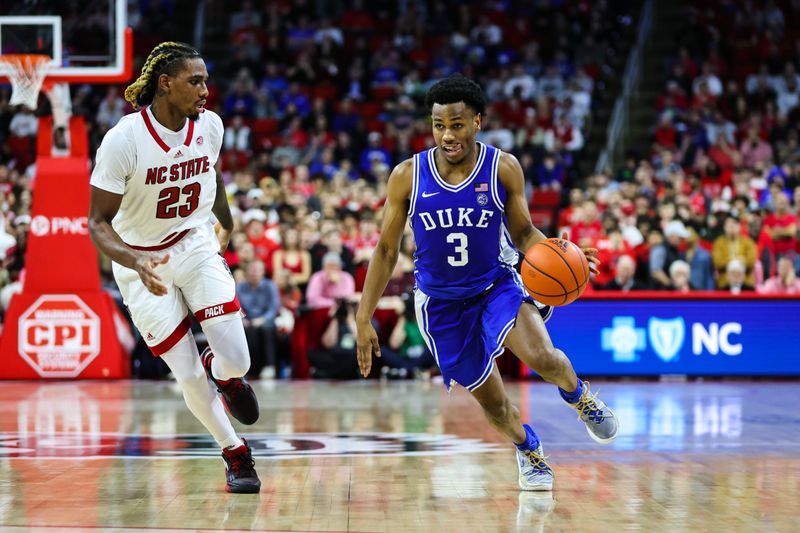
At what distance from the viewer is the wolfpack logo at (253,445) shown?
24.5 ft

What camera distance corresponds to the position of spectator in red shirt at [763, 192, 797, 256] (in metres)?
15.0

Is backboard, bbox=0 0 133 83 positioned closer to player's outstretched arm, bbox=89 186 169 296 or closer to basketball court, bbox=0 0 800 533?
basketball court, bbox=0 0 800 533

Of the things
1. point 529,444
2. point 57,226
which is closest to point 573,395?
point 529,444

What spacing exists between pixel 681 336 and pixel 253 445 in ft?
23.3

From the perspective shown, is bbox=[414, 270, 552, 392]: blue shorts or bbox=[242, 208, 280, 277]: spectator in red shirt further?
bbox=[242, 208, 280, 277]: spectator in red shirt

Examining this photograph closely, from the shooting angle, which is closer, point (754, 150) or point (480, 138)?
point (754, 150)

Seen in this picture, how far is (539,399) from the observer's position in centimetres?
1123

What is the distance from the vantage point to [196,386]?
19.9 feet

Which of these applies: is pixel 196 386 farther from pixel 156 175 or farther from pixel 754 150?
pixel 754 150

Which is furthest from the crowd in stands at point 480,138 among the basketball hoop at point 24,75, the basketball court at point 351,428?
the basketball hoop at point 24,75

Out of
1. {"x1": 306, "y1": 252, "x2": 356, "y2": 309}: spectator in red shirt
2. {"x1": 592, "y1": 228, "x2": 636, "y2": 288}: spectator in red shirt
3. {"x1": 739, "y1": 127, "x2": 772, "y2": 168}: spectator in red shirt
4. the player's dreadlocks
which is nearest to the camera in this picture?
the player's dreadlocks

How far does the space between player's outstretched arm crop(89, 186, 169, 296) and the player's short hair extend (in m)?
1.58

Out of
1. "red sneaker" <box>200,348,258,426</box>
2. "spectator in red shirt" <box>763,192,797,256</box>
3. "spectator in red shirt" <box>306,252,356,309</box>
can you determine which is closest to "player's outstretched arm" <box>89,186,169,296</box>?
"red sneaker" <box>200,348,258,426</box>

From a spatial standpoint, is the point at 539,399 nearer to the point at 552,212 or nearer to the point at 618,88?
the point at 552,212
